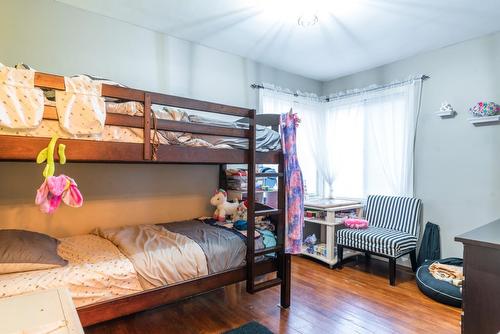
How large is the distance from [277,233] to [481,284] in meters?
1.40

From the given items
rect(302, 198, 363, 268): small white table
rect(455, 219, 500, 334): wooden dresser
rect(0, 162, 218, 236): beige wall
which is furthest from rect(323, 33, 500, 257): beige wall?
rect(0, 162, 218, 236): beige wall

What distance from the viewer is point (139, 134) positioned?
69.0 inches

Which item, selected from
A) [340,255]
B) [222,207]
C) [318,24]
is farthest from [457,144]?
[222,207]

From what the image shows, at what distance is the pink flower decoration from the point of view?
1.44m

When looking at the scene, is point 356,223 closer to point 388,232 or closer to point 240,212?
point 388,232

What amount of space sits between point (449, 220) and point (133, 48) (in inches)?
148

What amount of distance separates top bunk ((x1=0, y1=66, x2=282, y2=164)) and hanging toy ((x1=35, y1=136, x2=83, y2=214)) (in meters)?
0.05

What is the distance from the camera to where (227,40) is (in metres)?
3.12

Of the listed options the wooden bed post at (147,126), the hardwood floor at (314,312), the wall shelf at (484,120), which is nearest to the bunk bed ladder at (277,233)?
the hardwood floor at (314,312)

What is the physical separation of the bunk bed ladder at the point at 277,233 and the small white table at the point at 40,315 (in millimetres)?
1291

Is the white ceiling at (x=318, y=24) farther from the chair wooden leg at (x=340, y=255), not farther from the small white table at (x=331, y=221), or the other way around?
the chair wooden leg at (x=340, y=255)

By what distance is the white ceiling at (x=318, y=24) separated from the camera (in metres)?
2.41

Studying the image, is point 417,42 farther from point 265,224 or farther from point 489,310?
point 489,310

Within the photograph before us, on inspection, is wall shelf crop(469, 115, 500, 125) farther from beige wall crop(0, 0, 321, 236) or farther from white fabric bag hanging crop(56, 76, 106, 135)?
white fabric bag hanging crop(56, 76, 106, 135)
